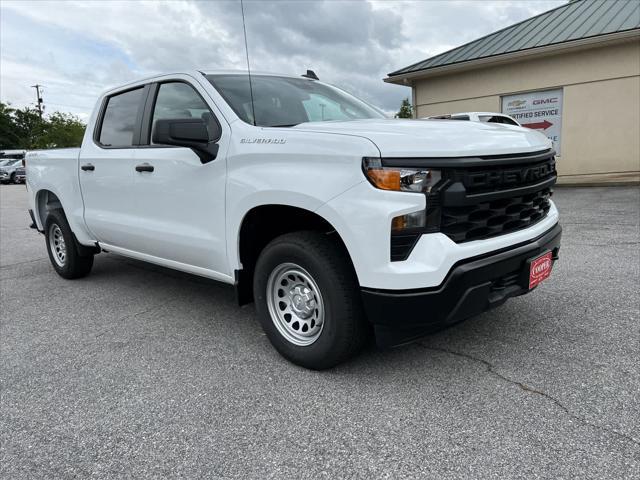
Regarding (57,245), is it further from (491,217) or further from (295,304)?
(491,217)

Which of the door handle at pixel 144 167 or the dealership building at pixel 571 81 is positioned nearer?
the door handle at pixel 144 167

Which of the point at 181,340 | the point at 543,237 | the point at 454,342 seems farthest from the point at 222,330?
the point at 543,237

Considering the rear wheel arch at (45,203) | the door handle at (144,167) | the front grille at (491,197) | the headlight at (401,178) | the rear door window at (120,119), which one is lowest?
the rear wheel arch at (45,203)

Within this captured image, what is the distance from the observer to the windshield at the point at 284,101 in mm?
3375

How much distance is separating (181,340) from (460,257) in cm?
216

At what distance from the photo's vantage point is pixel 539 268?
2.96m

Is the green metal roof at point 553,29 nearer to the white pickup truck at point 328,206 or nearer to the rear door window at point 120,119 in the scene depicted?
the white pickup truck at point 328,206

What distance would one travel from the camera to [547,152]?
3.11m

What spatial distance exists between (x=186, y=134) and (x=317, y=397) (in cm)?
174

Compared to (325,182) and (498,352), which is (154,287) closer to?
(325,182)

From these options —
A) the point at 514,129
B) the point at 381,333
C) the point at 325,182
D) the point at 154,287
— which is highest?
the point at 514,129

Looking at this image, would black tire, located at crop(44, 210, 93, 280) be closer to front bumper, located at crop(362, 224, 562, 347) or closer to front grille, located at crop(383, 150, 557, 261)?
front bumper, located at crop(362, 224, 562, 347)

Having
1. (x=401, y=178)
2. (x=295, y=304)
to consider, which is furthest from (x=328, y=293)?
(x=401, y=178)

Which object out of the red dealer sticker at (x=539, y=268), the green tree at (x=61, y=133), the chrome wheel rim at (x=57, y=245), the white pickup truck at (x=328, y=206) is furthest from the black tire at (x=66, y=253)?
the green tree at (x=61, y=133)
